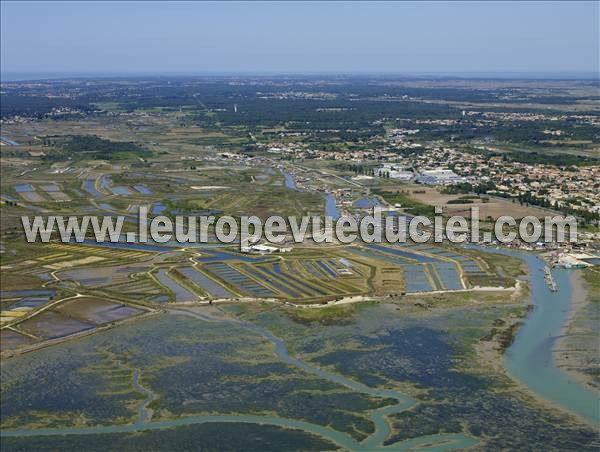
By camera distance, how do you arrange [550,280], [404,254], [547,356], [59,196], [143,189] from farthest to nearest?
[143,189], [59,196], [404,254], [550,280], [547,356]

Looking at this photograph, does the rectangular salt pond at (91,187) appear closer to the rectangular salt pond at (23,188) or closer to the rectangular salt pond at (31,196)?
the rectangular salt pond at (31,196)

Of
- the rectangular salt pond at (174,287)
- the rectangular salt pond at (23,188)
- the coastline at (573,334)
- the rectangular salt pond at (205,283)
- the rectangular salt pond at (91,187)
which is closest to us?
the coastline at (573,334)

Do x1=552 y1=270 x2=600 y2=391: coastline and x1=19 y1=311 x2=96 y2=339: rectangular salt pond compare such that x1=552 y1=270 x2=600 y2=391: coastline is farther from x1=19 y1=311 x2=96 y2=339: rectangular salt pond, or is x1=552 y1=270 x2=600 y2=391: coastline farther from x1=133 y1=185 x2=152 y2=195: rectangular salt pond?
x1=133 y1=185 x2=152 y2=195: rectangular salt pond

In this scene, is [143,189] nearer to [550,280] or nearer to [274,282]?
[274,282]

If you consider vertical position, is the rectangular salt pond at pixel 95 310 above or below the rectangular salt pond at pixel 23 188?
below

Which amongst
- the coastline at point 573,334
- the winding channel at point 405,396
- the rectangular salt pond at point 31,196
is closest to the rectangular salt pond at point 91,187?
the rectangular salt pond at point 31,196

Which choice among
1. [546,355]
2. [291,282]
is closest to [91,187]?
[291,282]
